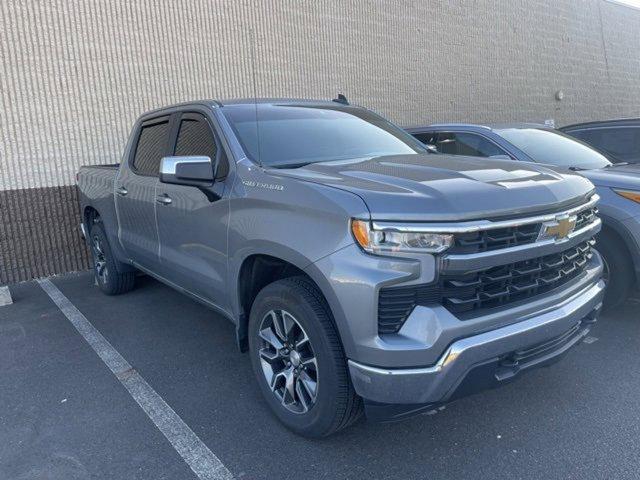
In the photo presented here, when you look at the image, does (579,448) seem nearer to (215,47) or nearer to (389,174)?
(389,174)

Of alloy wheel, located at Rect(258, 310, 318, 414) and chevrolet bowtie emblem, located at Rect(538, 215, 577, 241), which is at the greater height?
chevrolet bowtie emblem, located at Rect(538, 215, 577, 241)

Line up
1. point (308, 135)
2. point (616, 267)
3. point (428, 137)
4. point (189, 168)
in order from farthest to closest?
point (428, 137) < point (616, 267) < point (308, 135) < point (189, 168)

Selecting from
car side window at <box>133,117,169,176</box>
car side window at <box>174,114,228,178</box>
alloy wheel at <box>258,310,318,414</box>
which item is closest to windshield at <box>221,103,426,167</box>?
car side window at <box>174,114,228,178</box>

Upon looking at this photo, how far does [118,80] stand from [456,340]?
6.13 metres

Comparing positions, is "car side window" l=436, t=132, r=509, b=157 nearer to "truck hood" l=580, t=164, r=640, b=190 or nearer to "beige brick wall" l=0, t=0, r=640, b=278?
"truck hood" l=580, t=164, r=640, b=190

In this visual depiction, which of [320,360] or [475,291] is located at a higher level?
[475,291]

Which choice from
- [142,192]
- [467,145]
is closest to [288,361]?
[142,192]

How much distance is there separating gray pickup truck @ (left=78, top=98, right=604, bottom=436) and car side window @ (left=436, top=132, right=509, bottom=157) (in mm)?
1819

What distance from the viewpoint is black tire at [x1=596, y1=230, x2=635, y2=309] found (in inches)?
172

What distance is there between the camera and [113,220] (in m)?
5.23

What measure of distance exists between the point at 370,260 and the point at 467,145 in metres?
3.80

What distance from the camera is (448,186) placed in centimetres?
262

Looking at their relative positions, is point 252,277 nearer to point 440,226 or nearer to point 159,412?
point 159,412

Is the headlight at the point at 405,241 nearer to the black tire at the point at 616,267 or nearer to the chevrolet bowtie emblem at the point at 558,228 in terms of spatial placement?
the chevrolet bowtie emblem at the point at 558,228
